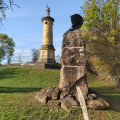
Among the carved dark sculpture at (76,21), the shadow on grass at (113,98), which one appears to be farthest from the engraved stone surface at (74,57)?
the shadow on grass at (113,98)

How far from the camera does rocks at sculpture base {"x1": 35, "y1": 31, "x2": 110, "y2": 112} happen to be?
16.2 ft

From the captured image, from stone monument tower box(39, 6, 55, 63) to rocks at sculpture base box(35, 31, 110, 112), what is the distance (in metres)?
12.1

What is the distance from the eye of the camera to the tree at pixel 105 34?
402 inches

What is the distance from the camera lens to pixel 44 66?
16.7 metres

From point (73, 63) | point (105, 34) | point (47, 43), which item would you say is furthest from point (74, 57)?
point (47, 43)

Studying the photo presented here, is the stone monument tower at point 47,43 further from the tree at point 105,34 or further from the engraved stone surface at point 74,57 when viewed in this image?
the engraved stone surface at point 74,57

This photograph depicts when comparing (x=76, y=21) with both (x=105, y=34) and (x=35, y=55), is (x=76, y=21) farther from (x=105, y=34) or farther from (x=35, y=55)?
(x=35, y=55)

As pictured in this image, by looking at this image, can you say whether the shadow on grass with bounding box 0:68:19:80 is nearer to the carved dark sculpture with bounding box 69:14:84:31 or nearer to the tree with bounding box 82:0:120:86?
the tree with bounding box 82:0:120:86

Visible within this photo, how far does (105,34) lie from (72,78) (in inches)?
273

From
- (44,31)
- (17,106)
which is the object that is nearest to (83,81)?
(17,106)

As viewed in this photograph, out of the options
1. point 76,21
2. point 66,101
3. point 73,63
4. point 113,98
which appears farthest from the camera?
point 113,98

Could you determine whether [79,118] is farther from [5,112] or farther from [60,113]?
[5,112]

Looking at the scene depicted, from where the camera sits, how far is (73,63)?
18.0ft

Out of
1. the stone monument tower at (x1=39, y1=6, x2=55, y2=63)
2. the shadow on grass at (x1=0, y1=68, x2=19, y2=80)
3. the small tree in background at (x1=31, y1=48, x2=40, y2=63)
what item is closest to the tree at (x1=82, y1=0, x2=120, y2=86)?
the stone monument tower at (x1=39, y1=6, x2=55, y2=63)
